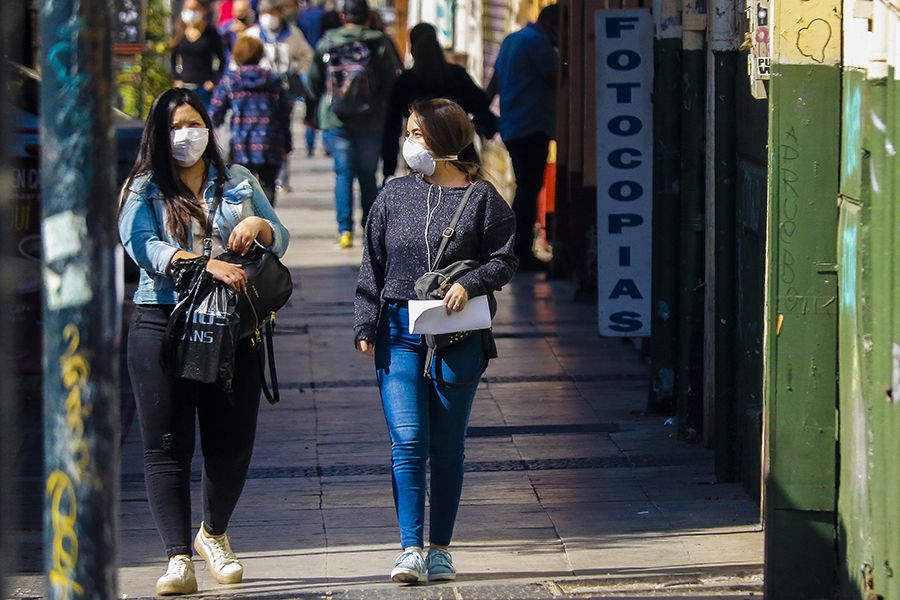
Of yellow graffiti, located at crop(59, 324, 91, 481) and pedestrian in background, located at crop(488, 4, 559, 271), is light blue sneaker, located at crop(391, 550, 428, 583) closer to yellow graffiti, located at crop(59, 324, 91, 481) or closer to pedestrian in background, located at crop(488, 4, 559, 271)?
yellow graffiti, located at crop(59, 324, 91, 481)

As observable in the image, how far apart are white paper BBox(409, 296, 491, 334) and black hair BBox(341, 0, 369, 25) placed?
824 cm

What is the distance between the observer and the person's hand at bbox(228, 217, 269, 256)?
18.5 feet

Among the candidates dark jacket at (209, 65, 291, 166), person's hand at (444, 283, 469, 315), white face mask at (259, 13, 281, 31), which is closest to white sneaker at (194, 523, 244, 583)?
person's hand at (444, 283, 469, 315)

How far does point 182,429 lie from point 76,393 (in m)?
2.32

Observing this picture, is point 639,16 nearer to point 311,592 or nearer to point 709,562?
point 709,562

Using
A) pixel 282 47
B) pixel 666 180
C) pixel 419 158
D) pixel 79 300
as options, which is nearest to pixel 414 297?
pixel 419 158

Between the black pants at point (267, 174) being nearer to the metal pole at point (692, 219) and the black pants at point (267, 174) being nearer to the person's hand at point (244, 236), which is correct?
the metal pole at point (692, 219)

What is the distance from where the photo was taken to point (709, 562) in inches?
238

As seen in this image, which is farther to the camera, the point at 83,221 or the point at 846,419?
the point at 846,419

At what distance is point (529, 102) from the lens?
1273 centimetres

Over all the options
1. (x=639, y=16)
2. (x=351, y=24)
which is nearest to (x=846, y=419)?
(x=639, y=16)

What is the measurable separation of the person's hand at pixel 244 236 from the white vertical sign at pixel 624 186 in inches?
121

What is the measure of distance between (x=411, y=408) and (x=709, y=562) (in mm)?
1233

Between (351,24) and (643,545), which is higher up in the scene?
(351,24)
